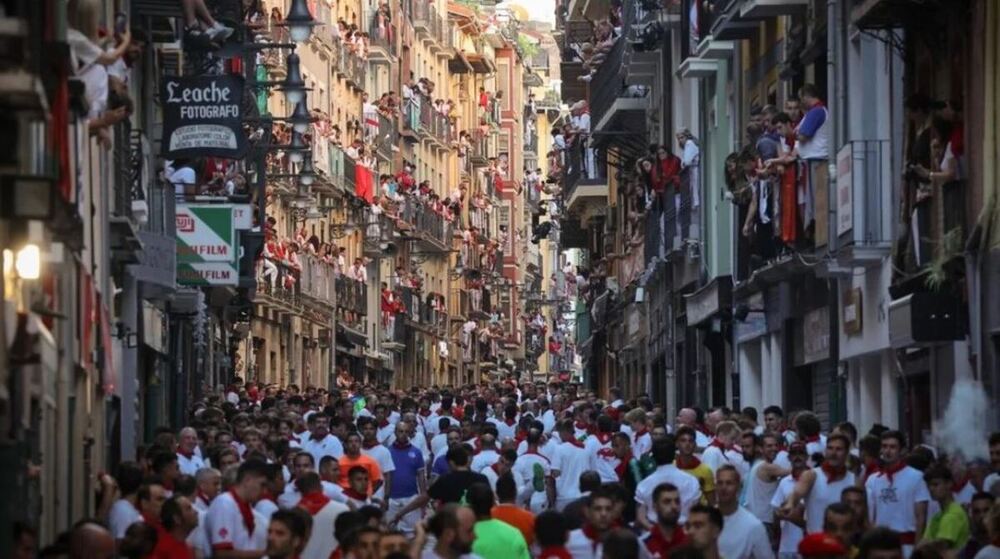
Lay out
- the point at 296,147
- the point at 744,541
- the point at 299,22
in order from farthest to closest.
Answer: the point at 296,147 → the point at 299,22 → the point at 744,541

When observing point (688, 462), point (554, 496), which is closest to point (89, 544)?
point (688, 462)

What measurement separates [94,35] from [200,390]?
2591 centimetres

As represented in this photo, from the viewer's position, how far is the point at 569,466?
2716cm

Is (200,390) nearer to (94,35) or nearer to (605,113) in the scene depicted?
(605,113)

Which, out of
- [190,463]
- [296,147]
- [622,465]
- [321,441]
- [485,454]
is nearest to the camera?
[190,463]

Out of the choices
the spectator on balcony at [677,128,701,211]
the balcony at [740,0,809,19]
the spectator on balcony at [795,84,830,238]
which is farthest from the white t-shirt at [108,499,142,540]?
the spectator on balcony at [677,128,701,211]

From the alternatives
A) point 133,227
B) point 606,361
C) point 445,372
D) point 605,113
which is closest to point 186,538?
point 133,227

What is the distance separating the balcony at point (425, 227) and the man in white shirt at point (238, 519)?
7564 cm

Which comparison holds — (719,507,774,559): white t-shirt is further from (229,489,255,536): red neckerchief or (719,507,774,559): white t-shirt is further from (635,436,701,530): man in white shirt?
(229,489,255,536): red neckerchief

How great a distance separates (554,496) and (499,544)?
34.8ft

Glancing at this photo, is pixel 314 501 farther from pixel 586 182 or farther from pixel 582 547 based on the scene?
pixel 586 182

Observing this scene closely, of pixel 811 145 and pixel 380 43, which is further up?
pixel 380 43

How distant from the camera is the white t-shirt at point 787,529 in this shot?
20359mm

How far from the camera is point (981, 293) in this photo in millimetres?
24609
